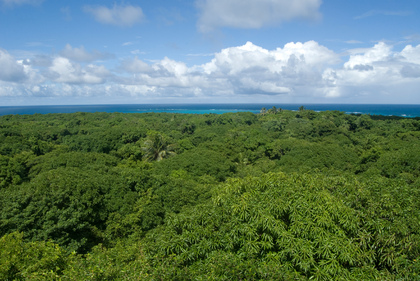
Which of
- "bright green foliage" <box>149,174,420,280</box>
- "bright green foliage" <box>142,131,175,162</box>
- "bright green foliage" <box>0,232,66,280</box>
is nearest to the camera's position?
"bright green foliage" <box>0,232,66,280</box>

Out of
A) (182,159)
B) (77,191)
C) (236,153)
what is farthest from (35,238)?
(236,153)

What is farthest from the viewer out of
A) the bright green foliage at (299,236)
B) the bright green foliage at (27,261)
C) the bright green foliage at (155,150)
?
the bright green foliage at (155,150)

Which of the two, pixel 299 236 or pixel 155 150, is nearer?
pixel 299 236

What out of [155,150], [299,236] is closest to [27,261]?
[299,236]

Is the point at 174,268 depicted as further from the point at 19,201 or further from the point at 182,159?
the point at 182,159

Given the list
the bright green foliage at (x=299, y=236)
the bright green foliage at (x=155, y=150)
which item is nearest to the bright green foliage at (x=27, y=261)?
the bright green foliage at (x=299, y=236)

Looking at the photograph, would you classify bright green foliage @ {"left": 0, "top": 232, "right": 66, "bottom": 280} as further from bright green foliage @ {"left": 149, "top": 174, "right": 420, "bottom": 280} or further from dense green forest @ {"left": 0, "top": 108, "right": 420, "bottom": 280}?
bright green foliage @ {"left": 149, "top": 174, "right": 420, "bottom": 280}

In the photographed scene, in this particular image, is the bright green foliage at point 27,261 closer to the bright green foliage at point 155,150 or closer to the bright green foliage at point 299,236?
the bright green foliage at point 299,236

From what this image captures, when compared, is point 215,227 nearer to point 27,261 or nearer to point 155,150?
point 27,261

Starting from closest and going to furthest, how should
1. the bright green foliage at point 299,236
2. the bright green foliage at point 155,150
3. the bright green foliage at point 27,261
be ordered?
the bright green foliage at point 27,261 → the bright green foliage at point 299,236 → the bright green foliage at point 155,150

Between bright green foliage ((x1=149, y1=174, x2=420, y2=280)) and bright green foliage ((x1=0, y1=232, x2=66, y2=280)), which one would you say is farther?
bright green foliage ((x1=149, y1=174, x2=420, y2=280))

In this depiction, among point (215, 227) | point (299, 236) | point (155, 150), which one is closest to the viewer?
point (299, 236)

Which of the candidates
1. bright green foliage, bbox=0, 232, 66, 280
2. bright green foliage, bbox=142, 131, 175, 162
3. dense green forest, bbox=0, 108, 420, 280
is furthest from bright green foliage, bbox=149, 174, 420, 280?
bright green foliage, bbox=142, 131, 175, 162

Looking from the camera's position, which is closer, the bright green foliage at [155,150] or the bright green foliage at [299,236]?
the bright green foliage at [299,236]
